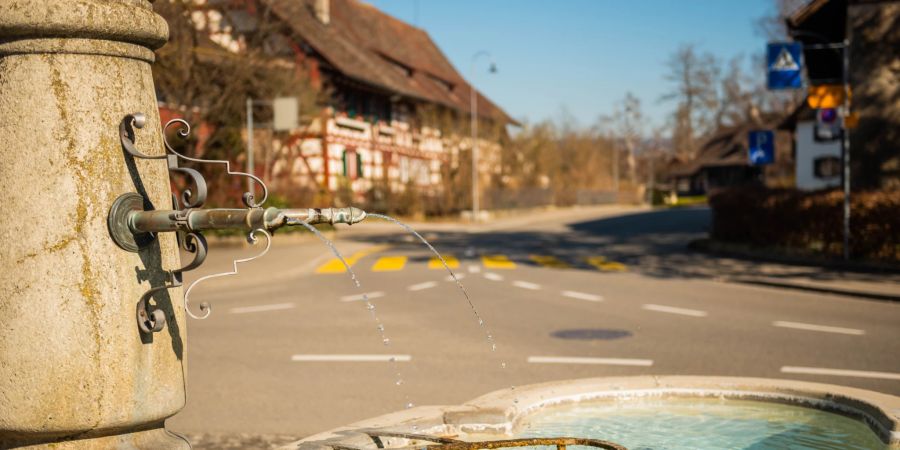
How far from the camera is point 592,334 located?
10.5 metres

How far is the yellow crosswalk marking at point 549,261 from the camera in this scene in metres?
20.2

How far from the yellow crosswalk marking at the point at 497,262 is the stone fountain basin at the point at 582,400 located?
13881mm

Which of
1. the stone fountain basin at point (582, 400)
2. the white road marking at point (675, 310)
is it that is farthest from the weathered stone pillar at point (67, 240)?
the white road marking at point (675, 310)

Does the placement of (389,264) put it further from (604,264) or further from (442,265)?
(604,264)

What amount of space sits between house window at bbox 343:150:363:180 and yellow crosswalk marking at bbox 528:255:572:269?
18.1 m

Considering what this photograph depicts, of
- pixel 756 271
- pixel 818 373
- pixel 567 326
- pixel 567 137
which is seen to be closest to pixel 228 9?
pixel 756 271

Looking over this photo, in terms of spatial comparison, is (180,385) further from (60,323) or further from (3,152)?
(3,152)

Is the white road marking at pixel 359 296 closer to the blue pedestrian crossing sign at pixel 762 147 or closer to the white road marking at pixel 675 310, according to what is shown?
the white road marking at pixel 675 310

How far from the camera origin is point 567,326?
11188 mm

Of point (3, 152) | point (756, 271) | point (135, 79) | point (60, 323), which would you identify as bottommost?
point (756, 271)

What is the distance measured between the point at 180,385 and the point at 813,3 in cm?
2167

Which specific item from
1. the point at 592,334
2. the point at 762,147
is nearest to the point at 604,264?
the point at 762,147

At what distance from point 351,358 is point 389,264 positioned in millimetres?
11623

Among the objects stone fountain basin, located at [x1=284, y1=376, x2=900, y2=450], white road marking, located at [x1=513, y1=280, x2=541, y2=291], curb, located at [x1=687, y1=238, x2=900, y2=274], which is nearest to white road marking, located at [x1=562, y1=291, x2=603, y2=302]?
white road marking, located at [x1=513, y1=280, x2=541, y2=291]
